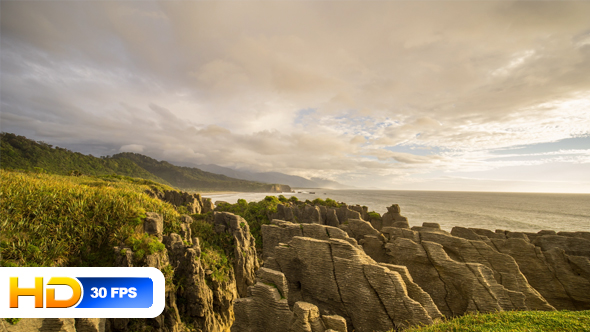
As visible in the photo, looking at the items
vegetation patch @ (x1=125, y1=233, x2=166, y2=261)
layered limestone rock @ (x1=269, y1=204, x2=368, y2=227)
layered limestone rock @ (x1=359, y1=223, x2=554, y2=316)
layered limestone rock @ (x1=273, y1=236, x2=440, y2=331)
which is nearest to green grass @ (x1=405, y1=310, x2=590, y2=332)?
layered limestone rock @ (x1=273, y1=236, x2=440, y2=331)

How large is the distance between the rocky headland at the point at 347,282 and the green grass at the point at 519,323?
1.18 metres

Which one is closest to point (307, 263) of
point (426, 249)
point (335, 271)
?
point (335, 271)

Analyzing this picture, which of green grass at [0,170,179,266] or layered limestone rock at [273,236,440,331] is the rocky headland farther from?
green grass at [0,170,179,266]

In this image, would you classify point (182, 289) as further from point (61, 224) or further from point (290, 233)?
point (290, 233)

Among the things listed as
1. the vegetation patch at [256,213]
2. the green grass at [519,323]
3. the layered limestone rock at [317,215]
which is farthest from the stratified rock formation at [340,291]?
the layered limestone rock at [317,215]

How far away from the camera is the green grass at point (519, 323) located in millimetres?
8698

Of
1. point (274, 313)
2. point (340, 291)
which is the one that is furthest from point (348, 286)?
point (274, 313)

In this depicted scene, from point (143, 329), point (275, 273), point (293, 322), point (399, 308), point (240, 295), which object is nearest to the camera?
point (293, 322)

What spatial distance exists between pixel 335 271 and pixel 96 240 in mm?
16141

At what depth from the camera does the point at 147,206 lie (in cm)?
1866

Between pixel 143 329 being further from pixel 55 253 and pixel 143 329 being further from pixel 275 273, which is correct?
pixel 275 273

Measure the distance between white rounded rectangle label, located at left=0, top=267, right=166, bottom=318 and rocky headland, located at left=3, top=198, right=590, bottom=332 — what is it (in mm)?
2161

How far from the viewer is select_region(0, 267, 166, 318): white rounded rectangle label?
775cm

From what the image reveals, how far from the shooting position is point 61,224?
1324 cm
